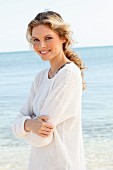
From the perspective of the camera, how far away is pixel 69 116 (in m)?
2.10

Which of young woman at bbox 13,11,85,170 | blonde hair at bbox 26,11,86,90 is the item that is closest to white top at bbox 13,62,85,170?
young woman at bbox 13,11,85,170

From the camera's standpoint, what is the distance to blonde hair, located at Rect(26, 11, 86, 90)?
7.01 feet

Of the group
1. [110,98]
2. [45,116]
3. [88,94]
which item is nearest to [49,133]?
[45,116]

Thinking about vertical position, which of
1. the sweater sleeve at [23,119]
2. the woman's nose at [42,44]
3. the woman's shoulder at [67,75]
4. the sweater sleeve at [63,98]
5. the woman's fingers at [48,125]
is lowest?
the sweater sleeve at [23,119]

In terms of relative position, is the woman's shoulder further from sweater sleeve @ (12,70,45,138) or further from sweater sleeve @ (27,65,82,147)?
sweater sleeve @ (12,70,45,138)

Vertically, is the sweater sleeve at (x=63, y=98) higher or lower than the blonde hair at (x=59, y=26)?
lower

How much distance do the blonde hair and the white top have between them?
0.11 m

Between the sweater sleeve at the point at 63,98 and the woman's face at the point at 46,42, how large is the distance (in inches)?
4.3

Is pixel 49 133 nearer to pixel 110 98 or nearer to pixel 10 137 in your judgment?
pixel 10 137

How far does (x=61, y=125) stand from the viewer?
210 cm

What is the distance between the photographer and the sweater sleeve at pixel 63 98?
2082 millimetres

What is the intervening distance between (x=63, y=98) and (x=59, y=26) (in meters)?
0.31

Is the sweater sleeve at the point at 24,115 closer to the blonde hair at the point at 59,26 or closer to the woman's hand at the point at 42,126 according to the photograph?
the woman's hand at the point at 42,126

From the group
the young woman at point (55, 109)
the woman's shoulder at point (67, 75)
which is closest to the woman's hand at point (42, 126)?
the young woman at point (55, 109)
